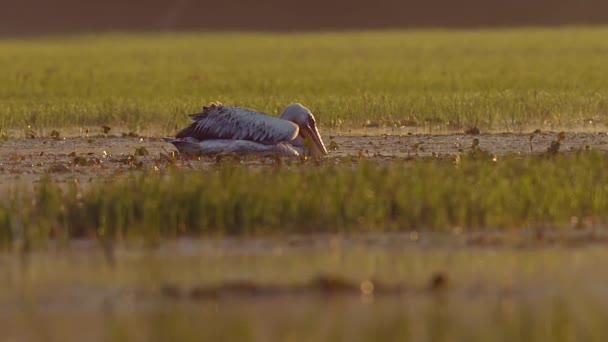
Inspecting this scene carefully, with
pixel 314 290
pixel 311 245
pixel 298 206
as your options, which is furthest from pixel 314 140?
pixel 314 290

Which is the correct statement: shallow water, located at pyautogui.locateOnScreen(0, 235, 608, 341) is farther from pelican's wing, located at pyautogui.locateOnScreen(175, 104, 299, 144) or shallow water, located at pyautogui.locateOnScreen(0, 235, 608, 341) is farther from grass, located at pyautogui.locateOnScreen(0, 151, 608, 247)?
pelican's wing, located at pyautogui.locateOnScreen(175, 104, 299, 144)

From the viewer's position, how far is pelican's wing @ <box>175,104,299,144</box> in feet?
52.4

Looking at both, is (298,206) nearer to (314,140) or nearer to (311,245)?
(311,245)

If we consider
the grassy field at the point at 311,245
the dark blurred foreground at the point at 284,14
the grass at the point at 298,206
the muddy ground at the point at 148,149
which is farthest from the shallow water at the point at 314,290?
the dark blurred foreground at the point at 284,14

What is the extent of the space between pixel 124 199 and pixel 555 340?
410 cm

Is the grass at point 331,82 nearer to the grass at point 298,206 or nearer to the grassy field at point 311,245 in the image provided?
the grassy field at point 311,245

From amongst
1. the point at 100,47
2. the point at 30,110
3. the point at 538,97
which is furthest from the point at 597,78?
the point at 100,47

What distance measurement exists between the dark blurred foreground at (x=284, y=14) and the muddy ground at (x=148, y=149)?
8917cm

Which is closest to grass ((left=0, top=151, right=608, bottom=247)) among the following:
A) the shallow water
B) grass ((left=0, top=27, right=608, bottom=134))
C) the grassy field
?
the grassy field

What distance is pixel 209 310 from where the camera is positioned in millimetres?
8750

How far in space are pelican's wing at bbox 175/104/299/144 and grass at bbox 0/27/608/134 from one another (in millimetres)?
4693

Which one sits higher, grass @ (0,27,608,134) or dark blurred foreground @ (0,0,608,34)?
dark blurred foreground @ (0,0,608,34)

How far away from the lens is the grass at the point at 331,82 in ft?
72.5

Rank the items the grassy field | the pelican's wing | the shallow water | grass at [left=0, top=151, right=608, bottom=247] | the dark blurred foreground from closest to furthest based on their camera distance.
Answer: the shallow water
the grassy field
grass at [left=0, top=151, right=608, bottom=247]
the pelican's wing
the dark blurred foreground
